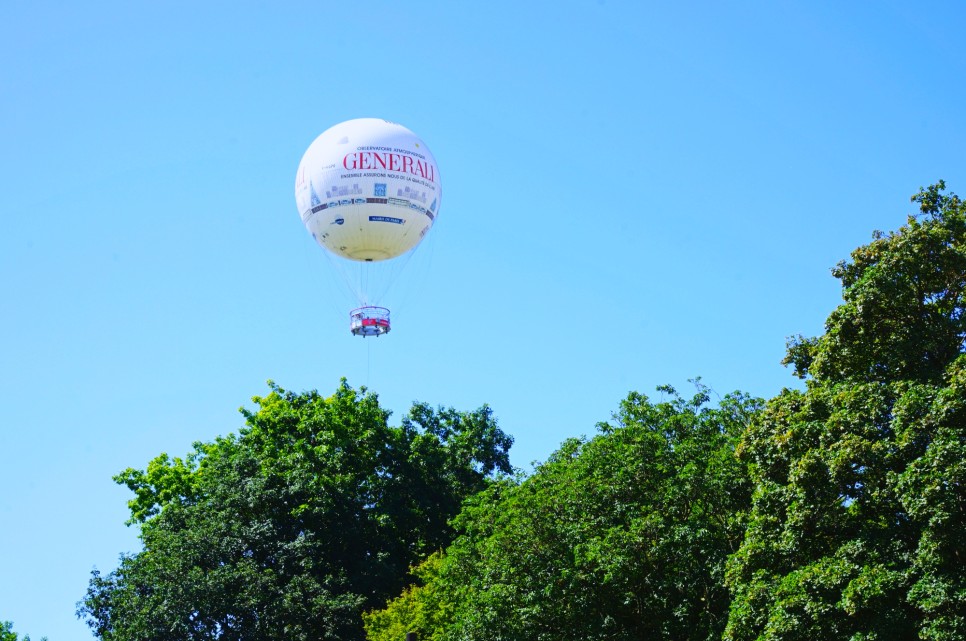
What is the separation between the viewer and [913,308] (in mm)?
29234

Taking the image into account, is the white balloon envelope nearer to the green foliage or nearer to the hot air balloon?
the hot air balloon

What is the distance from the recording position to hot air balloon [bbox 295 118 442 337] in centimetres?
5194

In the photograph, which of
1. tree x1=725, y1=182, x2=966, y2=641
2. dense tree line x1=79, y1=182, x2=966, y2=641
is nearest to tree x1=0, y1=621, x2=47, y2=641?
dense tree line x1=79, y1=182, x2=966, y2=641

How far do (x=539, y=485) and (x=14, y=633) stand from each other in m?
35.7

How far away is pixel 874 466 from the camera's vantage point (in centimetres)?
2709

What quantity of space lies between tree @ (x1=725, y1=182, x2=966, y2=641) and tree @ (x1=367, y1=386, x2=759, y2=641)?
357 cm

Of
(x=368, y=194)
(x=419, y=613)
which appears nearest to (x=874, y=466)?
(x=419, y=613)

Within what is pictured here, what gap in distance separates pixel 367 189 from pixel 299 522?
13346 millimetres

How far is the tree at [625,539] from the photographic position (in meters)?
34.4

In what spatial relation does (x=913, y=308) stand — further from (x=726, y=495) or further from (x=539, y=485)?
(x=539, y=485)

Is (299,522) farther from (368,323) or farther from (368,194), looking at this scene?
(368,194)

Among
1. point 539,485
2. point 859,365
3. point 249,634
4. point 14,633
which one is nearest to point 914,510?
point 859,365

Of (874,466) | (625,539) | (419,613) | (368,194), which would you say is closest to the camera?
(874,466)

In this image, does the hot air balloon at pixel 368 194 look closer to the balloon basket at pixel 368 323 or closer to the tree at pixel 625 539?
the balloon basket at pixel 368 323
